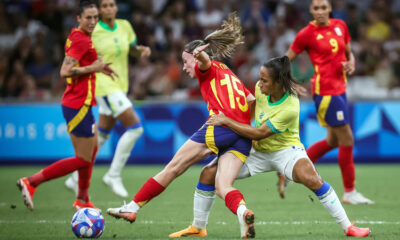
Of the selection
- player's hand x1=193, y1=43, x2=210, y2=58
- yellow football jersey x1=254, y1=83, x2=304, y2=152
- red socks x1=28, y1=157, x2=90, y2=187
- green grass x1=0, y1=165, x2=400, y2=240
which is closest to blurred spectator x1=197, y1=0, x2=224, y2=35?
green grass x1=0, y1=165, x2=400, y2=240

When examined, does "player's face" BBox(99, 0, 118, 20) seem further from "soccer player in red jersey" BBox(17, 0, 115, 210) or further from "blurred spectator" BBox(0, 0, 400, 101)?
"blurred spectator" BBox(0, 0, 400, 101)

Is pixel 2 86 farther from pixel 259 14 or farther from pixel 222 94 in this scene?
pixel 222 94

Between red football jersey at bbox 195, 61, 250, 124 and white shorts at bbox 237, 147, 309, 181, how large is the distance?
1.16ft

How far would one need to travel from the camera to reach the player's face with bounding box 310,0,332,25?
803cm

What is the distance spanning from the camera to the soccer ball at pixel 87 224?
579 cm

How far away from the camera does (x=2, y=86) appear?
44.5 feet

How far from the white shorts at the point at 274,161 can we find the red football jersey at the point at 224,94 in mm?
352

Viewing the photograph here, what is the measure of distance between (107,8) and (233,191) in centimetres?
429

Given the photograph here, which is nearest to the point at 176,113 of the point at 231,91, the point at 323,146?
the point at 323,146

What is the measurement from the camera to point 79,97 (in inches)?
286

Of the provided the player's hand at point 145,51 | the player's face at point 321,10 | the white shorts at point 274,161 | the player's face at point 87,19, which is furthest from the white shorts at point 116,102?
the white shorts at point 274,161

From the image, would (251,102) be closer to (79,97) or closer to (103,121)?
(79,97)

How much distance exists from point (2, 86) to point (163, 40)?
12.7ft

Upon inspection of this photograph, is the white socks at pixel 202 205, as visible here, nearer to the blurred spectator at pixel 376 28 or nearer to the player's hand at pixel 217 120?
the player's hand at pixel 217 120
